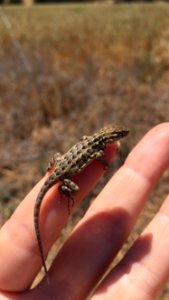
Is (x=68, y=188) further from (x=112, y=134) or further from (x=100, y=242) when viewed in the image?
(x=112, y=134)

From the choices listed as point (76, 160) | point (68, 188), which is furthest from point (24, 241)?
point (76, 160)

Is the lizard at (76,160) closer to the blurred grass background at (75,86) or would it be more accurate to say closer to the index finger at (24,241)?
the index finger at (24,241)

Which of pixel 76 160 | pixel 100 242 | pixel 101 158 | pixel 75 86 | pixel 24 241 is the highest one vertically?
pixel 75 86

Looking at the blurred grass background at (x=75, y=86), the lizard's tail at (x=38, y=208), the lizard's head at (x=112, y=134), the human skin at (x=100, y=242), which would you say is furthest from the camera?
the blurred grass background at (x=75, y=86)

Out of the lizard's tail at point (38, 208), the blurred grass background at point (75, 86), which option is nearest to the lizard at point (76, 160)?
the lizard's tail at point (38, 208)

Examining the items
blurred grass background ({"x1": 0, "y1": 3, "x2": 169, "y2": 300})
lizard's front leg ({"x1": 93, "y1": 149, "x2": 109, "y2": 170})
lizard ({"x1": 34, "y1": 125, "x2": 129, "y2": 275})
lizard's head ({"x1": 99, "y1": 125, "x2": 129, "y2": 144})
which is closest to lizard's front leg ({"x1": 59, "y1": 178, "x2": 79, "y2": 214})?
lizard ({"x1": 34, "y1": 125, "x2": 129, "y2": 275})

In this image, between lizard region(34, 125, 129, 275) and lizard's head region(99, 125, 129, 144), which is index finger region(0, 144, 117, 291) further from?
lizard's head region(99, 125, 129, 144)
